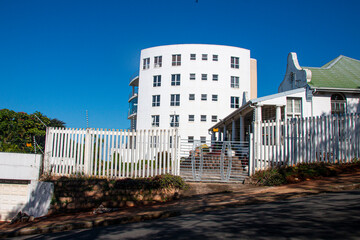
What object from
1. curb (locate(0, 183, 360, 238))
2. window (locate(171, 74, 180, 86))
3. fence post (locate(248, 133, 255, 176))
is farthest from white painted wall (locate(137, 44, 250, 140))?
curb (locate(0, 183, 360, 238))

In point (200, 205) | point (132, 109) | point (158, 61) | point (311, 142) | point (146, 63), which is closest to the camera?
point (200, 205)

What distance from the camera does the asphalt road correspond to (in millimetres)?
4520

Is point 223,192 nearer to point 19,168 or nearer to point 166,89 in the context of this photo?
point 19,168

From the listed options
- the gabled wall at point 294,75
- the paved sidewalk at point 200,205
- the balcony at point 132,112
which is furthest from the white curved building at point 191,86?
the paved sidewalk at point 200,205

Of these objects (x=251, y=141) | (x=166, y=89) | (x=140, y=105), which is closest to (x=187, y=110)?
(x=166, y=89)

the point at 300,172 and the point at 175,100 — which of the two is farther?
the point at 175,100

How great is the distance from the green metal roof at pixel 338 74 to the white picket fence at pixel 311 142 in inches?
273

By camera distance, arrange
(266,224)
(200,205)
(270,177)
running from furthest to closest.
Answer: (270,177) < (200,205) < (266,224)

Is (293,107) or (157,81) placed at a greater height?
(157,81)

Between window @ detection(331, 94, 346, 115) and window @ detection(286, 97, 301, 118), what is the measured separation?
208cm

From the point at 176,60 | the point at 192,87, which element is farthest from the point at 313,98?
the point at 176,60

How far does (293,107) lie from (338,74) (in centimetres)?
491

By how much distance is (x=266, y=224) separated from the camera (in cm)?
510

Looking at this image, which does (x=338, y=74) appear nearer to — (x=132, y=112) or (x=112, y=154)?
(x=112, y=154)
